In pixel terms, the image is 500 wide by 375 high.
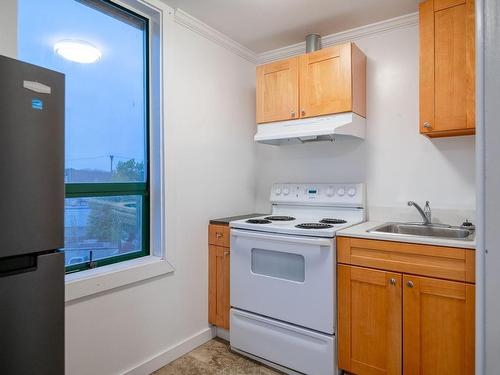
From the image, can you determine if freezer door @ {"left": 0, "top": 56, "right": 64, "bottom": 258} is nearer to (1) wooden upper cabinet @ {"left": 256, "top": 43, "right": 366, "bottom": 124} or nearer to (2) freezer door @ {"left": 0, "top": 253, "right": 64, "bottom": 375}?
(2) freezer door @ {"left": 0, "top": 253, "right": 64, "bottom": 375}

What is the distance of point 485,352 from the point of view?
0.60 m

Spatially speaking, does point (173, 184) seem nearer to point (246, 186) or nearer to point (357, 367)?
point (246, 186)

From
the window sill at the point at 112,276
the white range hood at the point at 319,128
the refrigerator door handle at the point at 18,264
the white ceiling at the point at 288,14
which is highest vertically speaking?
the white ceiling at the point at 288,14

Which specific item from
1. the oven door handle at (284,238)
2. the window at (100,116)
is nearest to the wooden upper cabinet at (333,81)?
the oven door handle at (284,238)

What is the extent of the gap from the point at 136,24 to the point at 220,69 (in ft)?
2.33

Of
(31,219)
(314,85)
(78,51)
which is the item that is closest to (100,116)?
(78,51)

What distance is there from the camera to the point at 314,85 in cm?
226

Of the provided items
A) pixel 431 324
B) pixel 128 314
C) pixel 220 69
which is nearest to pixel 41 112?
pixel 128 314

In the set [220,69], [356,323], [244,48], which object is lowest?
[356,323]

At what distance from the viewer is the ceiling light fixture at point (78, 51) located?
5.59 feet

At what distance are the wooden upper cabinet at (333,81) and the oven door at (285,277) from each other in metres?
0.96

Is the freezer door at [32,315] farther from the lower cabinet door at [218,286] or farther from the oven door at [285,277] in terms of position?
the lower cabinet door at [218,286]

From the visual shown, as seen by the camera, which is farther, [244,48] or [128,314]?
[244,48]

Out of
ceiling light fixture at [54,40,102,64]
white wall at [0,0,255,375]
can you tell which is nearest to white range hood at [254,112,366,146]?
white wall at [0,0,255,375]
